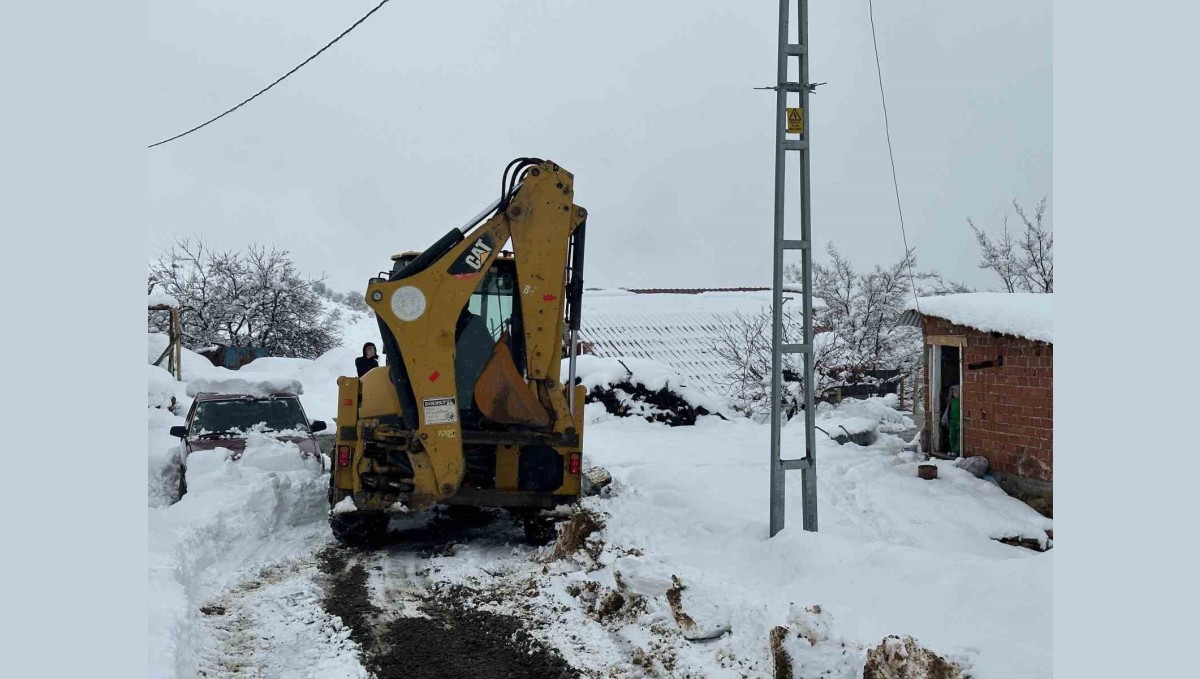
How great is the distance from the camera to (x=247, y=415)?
520 inches

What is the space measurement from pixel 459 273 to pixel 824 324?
67.6 feet

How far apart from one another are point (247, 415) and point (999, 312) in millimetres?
10785

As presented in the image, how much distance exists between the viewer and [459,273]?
29.5 ft

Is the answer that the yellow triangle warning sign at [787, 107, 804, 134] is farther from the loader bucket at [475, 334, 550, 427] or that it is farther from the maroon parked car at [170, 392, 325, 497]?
the maroon parked car at [170, 392, 325, 497]

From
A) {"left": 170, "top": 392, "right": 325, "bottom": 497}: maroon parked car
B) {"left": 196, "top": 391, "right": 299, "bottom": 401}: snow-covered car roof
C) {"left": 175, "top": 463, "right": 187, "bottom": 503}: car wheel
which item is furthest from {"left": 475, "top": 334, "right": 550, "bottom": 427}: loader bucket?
{"left": 196, "top": 391, "right": 299, "bottom": 401}: snow-covered car roof

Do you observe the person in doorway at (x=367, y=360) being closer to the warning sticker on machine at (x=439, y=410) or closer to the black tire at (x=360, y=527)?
the black tire at (x=360, y=527)

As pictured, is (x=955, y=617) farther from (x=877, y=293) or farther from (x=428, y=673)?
(x=877, y=293)

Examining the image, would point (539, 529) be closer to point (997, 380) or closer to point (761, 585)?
Result: point (761, 585)

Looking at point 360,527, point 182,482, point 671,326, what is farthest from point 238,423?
point 671,326

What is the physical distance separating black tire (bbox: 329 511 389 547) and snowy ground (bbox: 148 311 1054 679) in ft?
0.72

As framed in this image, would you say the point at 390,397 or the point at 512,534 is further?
the point at 512,534

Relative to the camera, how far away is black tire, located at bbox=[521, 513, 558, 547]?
960 cm

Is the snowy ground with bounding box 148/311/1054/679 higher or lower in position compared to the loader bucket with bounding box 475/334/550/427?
lower

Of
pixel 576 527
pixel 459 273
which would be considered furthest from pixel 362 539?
pixel 459 273
